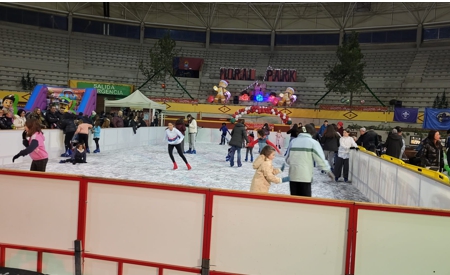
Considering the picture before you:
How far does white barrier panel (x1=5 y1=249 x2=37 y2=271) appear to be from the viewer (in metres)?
3.11

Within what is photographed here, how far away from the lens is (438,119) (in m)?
17.3

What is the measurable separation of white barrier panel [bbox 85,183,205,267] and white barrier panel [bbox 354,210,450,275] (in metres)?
1.27

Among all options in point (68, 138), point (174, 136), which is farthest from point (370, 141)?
point (68, 138)

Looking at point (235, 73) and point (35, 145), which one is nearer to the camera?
point (35, 145)

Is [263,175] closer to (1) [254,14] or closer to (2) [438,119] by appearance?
(2) [438,119]

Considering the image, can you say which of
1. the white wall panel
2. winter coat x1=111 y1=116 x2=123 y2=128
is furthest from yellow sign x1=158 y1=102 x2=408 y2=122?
the white wall panel

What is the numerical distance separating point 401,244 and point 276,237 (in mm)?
912

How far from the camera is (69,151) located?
35.2 feet

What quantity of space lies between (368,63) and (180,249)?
3031 centimetres

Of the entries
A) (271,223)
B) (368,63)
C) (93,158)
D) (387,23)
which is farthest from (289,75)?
(271,223)

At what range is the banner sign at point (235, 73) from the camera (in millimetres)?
29969

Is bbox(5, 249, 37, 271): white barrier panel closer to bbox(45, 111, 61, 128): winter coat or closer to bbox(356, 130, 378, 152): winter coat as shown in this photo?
bbox(356, 130, 378, 152): winter coat

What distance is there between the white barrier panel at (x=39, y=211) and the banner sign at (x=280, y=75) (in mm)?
27289

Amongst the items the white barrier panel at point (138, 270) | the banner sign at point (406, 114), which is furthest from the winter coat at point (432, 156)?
the banner sign at point (406, 114)
